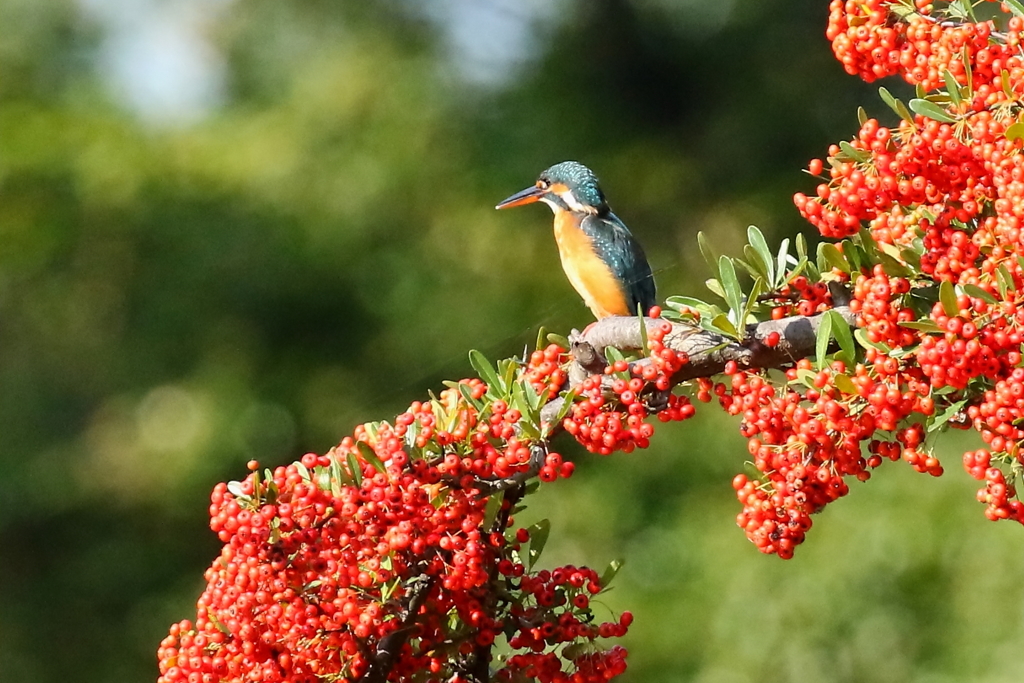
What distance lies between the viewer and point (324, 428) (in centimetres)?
519

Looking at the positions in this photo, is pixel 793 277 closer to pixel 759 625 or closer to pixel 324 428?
pixel 759 625

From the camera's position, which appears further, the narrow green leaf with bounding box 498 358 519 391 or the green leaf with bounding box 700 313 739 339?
the narrow green leaf with bounding box 498 358 519 391

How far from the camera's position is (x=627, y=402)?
1.34 metres

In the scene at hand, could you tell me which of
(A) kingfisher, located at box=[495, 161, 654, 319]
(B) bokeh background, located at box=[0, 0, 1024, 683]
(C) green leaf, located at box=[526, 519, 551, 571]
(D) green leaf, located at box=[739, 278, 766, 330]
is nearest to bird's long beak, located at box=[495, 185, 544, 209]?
(A) kingfisher, located at box=[495, 161, 654, 319]

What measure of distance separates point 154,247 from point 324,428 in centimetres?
126

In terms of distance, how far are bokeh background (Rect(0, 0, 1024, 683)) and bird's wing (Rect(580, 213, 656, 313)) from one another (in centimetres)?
250

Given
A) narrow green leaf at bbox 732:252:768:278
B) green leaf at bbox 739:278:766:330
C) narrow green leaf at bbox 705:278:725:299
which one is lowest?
green leaf at bbox 739:278:766:330

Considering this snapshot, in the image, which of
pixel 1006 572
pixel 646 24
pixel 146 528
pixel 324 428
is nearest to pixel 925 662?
pixel 1006 572

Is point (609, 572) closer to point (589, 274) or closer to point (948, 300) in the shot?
point (948, 300)

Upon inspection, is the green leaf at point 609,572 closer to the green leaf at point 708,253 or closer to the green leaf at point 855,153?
the green leaf at point 708,253

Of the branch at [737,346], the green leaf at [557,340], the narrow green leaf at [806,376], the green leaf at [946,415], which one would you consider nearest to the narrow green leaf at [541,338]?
the green leaf at [557,340]

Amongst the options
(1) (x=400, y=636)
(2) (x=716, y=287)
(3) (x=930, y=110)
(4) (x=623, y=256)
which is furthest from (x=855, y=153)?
(4) (x=623, y=256)

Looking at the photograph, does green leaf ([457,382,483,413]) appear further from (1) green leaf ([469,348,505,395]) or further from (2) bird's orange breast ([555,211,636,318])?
(2) bird's orange breast ([555,211,636,318])

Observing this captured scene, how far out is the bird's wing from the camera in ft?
7.13
